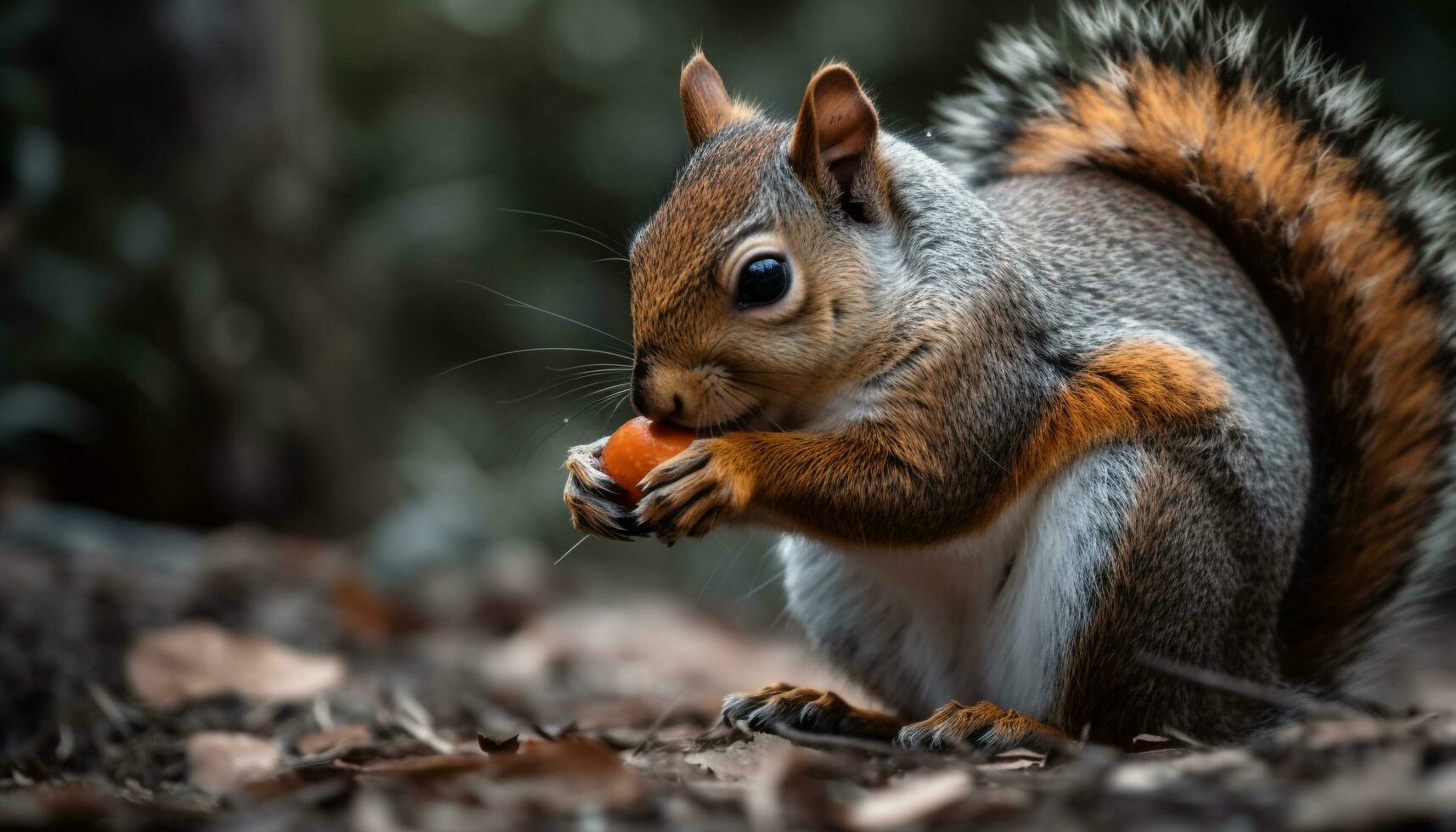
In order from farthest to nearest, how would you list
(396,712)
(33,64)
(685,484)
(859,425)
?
(33,64) < (396,712) < (859,425) < (685,484)

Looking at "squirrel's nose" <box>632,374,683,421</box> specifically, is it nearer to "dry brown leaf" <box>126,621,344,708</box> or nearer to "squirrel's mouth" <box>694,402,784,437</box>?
"squirrel's mouth" <box>694,402,784,437</box>

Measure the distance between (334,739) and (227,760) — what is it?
0.19 metres

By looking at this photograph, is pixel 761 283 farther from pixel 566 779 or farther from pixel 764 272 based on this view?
pixel 566 779

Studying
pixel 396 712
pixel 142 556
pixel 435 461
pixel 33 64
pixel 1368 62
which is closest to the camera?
pixel 396 712

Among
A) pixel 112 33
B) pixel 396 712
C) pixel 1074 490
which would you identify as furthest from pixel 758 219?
pixel 112 33

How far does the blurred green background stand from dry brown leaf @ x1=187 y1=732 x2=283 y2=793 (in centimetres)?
83

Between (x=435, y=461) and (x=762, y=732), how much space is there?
123 inches

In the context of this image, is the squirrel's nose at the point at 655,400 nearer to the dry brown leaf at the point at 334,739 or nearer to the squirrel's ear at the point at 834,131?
the squirrel's ear at the point at 834,131

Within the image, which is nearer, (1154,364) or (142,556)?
(1154,364)

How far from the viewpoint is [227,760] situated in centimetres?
212

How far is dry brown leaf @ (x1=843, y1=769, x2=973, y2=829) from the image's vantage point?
4.37 feet

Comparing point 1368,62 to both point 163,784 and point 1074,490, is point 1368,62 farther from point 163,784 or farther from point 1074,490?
point 163,784

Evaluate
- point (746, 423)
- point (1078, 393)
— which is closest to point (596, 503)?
point (746, 423)

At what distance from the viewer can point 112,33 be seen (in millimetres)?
3809
